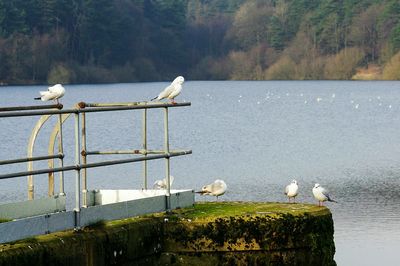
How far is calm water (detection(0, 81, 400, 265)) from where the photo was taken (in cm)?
2650

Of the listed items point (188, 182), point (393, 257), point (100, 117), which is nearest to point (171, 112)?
point (100, 117)

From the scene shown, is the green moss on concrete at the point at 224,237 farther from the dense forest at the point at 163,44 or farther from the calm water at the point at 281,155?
the dense forest at the point at 163,44

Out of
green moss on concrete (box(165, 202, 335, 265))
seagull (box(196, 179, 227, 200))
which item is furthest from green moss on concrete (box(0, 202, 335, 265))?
seagull (box(196, 179, 227, 200))

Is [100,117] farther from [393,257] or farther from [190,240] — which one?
[190,240]

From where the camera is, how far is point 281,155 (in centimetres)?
4703

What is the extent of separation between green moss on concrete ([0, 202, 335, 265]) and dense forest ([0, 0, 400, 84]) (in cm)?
14318

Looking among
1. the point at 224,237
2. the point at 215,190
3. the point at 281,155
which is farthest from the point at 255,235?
the point at 281,155

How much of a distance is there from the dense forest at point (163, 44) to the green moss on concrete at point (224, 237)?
143181 mm

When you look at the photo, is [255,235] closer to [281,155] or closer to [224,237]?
[224,237]

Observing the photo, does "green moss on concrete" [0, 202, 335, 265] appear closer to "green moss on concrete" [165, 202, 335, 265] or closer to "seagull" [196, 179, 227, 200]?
"green moss on concrete" [165, 202, 335, 265]

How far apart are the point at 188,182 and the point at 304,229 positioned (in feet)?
83.2

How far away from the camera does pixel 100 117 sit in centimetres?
7988

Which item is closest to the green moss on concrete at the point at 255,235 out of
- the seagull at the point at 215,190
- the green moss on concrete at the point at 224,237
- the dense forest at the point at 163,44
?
the green moss on concrete at the point at 224,237

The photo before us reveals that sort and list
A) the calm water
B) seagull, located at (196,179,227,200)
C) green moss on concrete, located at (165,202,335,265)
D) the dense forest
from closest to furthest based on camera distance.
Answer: green moss on concrete, located at (165,202,335,265), seagull, located at (196,179,227,200), the calm water, the dense forest
